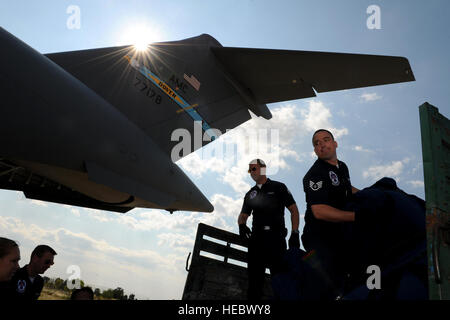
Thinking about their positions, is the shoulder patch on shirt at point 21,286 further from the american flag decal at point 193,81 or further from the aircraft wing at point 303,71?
the aircraft wing at point 303,71

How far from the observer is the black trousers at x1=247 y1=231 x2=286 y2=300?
3629mm

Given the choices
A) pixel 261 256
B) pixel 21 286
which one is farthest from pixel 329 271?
pixel 21 286

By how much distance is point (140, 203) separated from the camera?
4242 mm

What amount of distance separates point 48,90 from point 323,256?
3.28 metres

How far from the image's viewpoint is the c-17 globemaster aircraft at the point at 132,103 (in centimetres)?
310

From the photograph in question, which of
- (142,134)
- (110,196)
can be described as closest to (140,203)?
(110,196)

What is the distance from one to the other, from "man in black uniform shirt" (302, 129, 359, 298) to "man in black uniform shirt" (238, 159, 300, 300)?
1651 mm

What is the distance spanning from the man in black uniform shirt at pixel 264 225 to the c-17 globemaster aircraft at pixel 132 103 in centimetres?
108

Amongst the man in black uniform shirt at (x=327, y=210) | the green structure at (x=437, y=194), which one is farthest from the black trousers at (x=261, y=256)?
the green structure at (x=437, y=194)

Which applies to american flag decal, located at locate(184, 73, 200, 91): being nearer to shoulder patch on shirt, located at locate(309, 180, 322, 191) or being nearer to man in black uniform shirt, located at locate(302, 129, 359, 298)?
man in black uniform shirt, located at locate(302, 129, 359, 298)

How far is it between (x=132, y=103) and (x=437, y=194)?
4.11 metres

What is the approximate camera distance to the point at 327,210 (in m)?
1.81

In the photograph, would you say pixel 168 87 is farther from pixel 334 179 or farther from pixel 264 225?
pixel 334 179
